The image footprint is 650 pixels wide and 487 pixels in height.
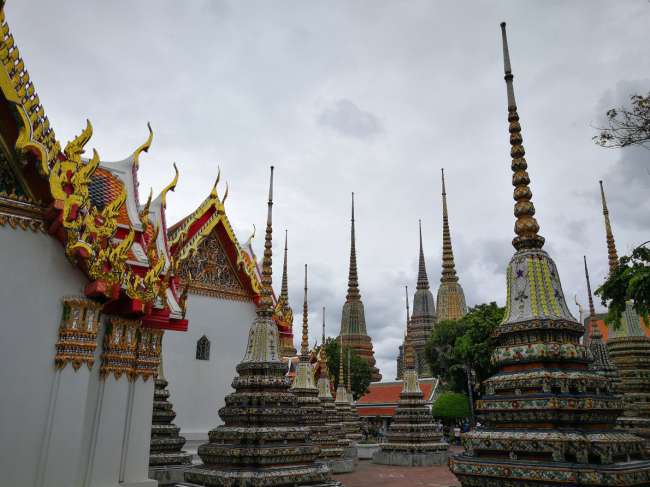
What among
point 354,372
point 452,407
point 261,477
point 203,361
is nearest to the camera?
point 261,477

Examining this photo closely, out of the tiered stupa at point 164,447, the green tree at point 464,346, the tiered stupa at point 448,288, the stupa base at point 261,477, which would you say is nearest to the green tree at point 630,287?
the stupa base at point 261,477

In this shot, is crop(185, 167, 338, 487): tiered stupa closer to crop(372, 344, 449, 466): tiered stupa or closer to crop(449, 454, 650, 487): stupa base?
crop(449, 454, 650, 487): stupa base

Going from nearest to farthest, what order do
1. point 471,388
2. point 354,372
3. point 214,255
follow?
point 214,255 → point 471,388 → point 354,372

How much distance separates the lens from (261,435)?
7.79 meters

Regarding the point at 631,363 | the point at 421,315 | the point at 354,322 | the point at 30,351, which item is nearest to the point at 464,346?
the point at 631,363

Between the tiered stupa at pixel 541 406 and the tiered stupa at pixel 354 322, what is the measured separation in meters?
45.5

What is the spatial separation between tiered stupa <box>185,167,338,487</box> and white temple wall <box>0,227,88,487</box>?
2531 mm

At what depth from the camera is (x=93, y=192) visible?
26.6 ft

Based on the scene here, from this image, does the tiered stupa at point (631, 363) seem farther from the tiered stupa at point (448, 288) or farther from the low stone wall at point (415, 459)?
the tiered stupa at point (448, 288)

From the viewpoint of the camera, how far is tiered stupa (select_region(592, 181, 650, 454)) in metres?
10.1

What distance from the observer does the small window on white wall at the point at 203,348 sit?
48.4 ft

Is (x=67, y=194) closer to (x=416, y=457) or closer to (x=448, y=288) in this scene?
(x=416, y=457)

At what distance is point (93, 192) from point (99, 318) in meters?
2.33

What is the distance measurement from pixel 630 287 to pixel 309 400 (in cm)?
982
